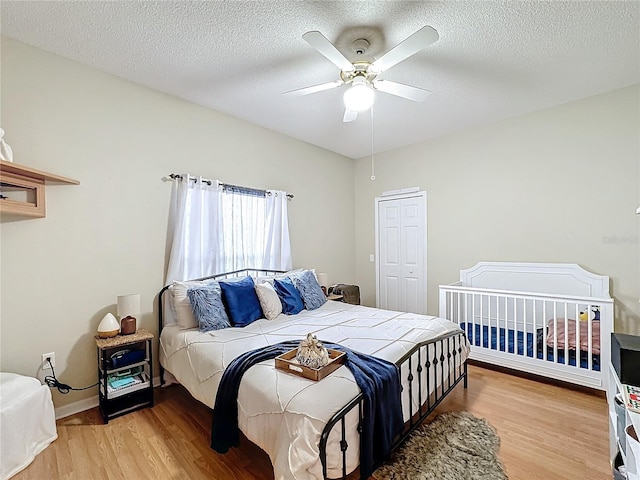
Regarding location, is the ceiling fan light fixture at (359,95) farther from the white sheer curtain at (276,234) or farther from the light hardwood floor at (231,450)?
the light hardwood floor at (231,450)

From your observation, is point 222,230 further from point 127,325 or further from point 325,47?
point 325,47

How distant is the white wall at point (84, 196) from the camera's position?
2154 millimetres

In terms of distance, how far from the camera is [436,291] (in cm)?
423

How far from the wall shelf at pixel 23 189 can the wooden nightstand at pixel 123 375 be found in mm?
1035

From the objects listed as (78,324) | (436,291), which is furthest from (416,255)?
(78,324)

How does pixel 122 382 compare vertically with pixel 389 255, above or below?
below

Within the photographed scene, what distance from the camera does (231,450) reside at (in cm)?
194

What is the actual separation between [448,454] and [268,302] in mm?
1760

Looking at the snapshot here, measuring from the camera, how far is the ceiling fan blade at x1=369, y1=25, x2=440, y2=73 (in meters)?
1.63

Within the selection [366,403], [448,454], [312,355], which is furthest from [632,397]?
[312,355]

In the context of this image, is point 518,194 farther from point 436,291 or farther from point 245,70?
point 245,70

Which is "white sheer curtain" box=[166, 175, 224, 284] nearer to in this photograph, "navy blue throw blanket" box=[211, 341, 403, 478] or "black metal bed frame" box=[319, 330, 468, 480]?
"navy blue throw blanket" box=[211, 341, 403, 478]

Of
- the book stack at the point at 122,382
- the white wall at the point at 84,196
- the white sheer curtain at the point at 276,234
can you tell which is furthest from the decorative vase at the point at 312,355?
the white sheer curtain at the point at 276,234

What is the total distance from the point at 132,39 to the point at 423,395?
3192 mm
